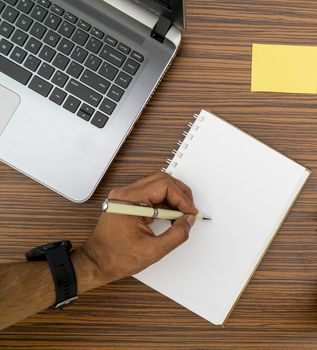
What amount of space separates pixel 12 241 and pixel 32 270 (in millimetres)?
82

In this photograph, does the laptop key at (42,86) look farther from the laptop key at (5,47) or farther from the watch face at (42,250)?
the watch face at (42,250)

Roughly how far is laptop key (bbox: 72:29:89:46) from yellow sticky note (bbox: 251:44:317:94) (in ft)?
0.84

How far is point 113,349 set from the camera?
0.78 metres

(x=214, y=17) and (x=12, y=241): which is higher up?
(x=214, y=17)

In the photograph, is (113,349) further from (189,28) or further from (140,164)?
(189,28)

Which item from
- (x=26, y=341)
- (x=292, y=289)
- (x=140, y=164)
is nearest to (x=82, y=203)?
(x=140, y=164)

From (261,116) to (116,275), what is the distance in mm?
320

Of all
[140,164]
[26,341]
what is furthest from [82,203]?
[26,341]

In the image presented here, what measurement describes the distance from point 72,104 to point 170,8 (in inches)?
7.7

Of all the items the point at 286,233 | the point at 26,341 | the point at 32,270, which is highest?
the point at 286,233

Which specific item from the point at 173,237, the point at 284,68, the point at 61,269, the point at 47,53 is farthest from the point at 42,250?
the point at 284,68

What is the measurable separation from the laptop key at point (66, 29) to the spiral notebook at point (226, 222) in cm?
25

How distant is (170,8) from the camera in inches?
27.3

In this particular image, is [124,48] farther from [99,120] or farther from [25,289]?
[25,289]
